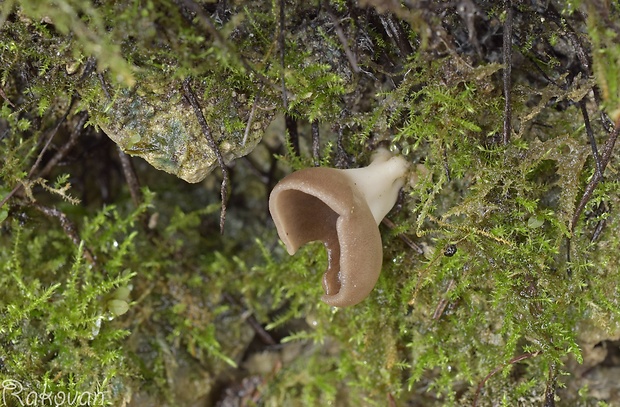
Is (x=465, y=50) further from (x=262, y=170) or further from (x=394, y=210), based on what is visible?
(x=262, y=170)

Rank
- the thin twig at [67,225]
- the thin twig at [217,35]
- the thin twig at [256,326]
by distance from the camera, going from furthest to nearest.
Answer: the thin twig at [256,326] < the thin twig at [67,225] < the thin twig at [217,35]

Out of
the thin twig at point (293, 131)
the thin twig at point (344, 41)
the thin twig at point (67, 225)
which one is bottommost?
the thin twig at point (67, 225)

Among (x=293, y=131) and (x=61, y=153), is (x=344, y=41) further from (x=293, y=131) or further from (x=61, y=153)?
(x=61, y=153)

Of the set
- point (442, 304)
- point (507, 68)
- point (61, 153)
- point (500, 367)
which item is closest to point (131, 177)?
point (61, 153)

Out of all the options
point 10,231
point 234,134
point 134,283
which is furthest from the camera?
point 134,283

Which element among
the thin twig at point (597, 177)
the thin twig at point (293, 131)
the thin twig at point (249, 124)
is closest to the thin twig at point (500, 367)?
the thin twig at point (597, 177)

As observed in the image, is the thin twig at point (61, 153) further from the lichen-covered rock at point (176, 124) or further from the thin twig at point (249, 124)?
the thin twig at point (249, 124)

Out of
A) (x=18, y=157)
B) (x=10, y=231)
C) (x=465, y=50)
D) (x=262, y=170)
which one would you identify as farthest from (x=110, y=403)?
(x=465, y=50)
